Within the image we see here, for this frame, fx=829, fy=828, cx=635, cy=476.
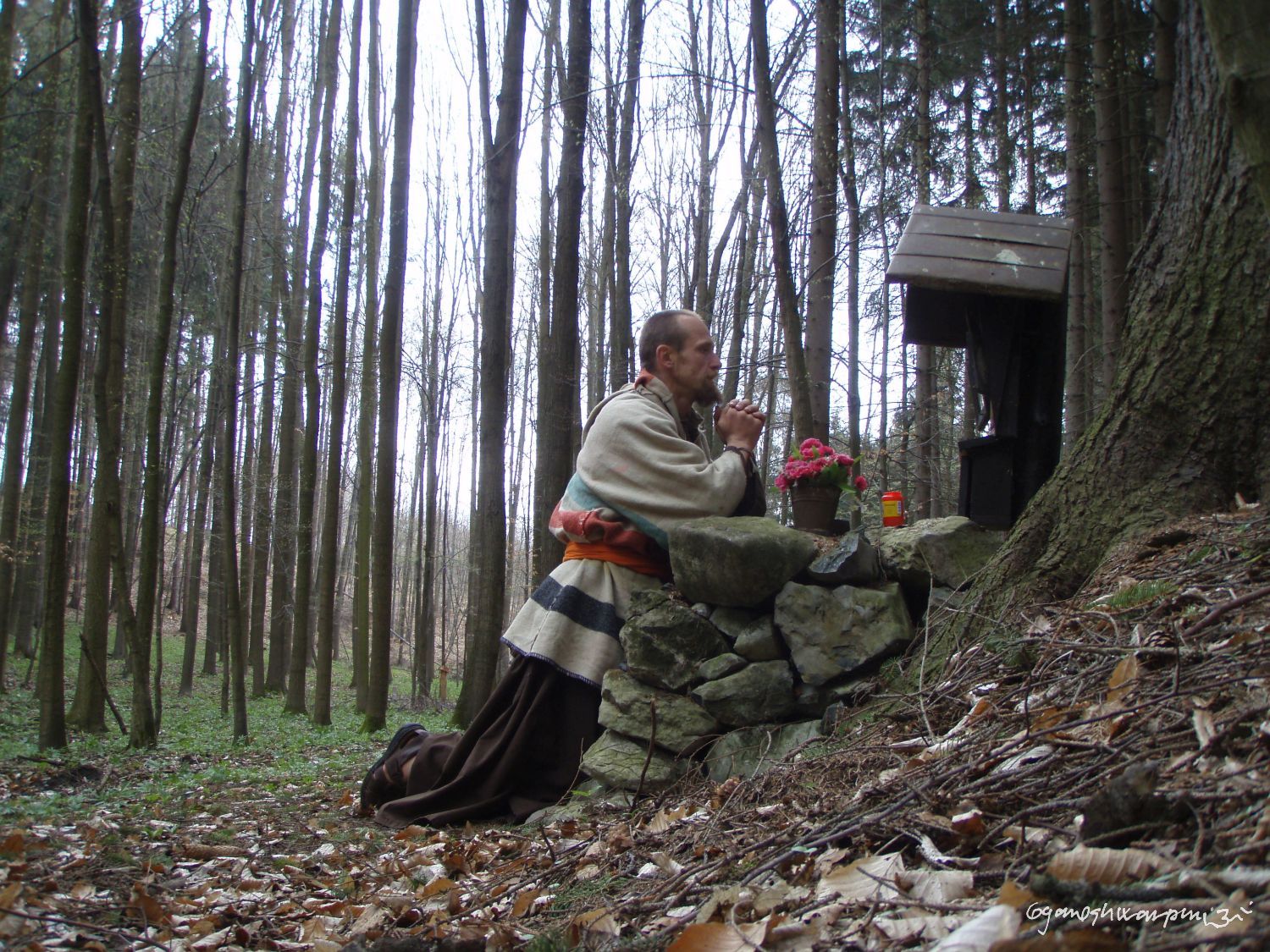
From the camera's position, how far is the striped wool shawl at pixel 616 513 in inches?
152

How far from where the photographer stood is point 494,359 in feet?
24.9

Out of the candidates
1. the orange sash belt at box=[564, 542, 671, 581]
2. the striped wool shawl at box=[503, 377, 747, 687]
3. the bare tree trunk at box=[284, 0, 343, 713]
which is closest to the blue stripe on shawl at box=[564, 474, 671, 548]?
the striped wool shawl at box=[503, 377, 747, 687]

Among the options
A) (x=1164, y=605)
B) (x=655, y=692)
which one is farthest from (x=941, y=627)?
(x=655, y=692)

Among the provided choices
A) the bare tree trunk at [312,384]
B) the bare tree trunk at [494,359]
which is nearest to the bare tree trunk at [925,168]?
the bare tree trunk at [494,359]

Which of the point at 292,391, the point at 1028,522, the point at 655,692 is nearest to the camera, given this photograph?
the point at 1028,522

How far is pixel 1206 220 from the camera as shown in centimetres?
279

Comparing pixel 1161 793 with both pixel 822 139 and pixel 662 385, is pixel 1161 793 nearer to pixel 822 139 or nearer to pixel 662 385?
pixel 662 385

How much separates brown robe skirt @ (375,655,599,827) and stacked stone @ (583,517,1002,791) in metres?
0.31

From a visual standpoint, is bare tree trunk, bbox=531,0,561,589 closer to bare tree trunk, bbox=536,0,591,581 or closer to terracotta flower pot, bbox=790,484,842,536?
bare tree trunk, bbox=536,0,591,581

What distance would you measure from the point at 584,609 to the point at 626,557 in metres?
0.32

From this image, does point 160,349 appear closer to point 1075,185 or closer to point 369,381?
point 369,381

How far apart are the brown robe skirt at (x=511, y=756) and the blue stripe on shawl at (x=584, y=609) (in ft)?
0.84

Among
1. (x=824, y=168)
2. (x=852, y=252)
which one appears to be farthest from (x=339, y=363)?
(x=824, y=168)

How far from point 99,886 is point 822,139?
6.45 metres
